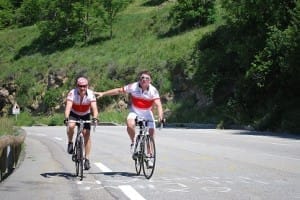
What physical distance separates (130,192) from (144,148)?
2.12 meters

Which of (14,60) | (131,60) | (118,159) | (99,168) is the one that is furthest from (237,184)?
(14,60)

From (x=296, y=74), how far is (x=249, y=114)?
668cm

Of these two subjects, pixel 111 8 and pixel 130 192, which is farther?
pixel 111 8

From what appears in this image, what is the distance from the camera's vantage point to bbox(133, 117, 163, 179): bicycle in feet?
35.8

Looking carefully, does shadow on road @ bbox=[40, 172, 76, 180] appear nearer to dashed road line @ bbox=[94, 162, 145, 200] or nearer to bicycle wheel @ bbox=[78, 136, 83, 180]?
bicycle wheel @ bbox=[78, 136, 83, 180]

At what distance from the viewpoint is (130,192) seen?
29.8ft

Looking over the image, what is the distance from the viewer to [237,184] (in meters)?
9.94

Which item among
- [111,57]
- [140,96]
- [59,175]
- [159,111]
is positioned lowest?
[59,175]

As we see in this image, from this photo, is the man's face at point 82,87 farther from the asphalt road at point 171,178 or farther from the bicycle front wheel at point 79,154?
the asphalt road at point 171,178

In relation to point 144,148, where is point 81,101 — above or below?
above

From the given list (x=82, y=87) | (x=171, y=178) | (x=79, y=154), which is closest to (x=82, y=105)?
(x=82, y=87)

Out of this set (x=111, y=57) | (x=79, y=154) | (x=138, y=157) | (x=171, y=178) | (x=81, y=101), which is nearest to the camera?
(x=171, y=178)

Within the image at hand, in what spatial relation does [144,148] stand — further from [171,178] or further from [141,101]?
[141,101]

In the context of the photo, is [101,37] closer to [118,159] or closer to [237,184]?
[118,159]
